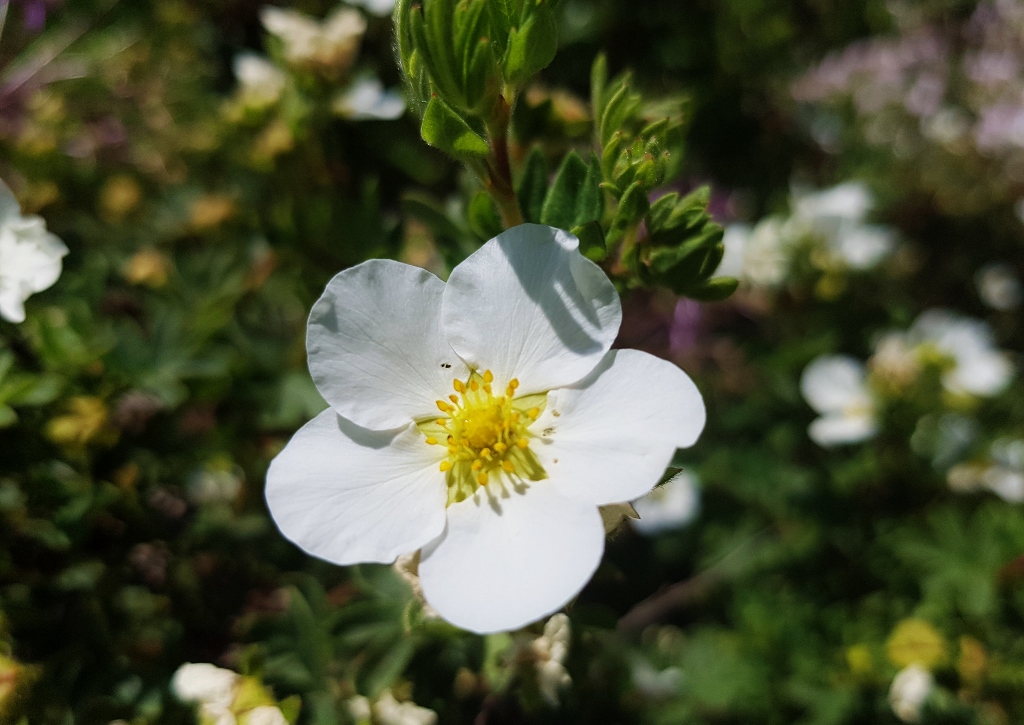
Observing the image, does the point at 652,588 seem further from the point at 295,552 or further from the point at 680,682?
the point at 295,552

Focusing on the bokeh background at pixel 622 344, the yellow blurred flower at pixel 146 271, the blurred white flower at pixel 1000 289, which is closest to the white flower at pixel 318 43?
the bokeh background at pixel 622 344

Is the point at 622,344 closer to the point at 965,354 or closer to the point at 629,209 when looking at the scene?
the point at 629,209

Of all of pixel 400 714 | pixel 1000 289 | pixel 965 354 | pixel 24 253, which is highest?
pixel 24 253

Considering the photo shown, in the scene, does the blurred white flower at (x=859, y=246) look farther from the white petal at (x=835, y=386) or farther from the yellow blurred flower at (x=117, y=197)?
the yellow blurred flower at (x=117, y=197)

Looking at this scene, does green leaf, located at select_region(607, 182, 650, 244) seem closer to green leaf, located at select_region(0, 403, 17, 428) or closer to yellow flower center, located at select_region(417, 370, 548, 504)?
yellow flower center, located at select_region(417, 370, 548, 504)

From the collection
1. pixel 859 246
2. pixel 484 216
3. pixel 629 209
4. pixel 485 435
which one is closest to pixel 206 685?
pixel 485 435

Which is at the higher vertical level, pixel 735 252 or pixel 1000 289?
pixel 735 252
